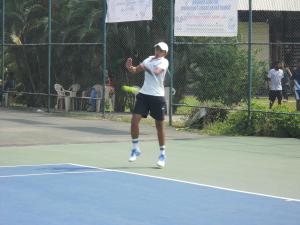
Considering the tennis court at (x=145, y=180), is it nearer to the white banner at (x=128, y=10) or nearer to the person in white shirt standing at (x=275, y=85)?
the white banner at (x=128, y=10)

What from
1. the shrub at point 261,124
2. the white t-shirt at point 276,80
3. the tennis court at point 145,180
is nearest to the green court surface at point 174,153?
the tennis court at point 145,180

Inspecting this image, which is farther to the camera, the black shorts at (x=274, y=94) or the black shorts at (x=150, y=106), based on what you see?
the black shorts at (x=274, y=94)

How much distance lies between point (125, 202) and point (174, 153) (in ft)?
16.0

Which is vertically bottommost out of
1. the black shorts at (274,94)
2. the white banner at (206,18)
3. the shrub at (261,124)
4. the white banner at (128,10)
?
the shrub at (261,124)

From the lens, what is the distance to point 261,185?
30.9ft

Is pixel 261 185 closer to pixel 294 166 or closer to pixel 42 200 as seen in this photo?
pixel 294 166

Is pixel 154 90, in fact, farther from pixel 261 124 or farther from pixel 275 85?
pixel 275 85

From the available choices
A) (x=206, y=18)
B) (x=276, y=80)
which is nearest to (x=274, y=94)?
(x=276, y=80)

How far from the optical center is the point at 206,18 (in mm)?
17297

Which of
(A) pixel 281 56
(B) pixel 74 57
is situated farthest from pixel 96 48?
(A) pixel 281 56

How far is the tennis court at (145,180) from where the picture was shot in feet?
24.2

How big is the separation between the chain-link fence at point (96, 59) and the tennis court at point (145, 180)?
582 centimetres

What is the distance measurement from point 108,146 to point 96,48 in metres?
10.1

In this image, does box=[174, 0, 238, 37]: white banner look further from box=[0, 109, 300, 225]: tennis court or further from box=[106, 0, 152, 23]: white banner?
box=[0, 109, 300, 225]: tennis court
